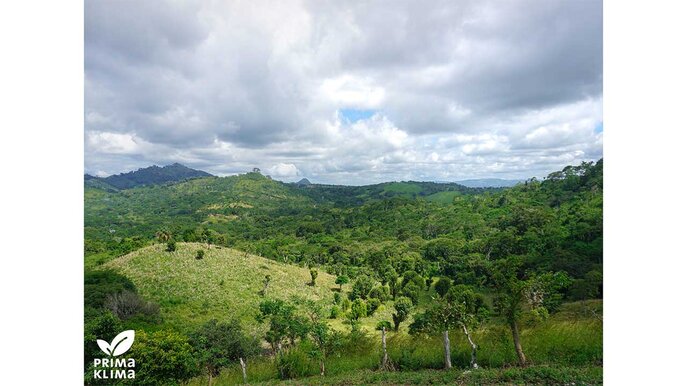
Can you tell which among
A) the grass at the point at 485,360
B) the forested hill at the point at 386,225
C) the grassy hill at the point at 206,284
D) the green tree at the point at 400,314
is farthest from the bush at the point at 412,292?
the grass at the point at 485,360

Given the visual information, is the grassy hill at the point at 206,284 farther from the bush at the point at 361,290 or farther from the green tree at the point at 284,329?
the green tree at the point at 284,329

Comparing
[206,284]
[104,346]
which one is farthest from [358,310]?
[104,346]

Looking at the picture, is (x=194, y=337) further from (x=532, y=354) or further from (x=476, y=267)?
(x=476, y=267)

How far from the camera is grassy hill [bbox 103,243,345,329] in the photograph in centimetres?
1508

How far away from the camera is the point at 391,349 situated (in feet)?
29.4

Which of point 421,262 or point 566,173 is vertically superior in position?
point 566,173

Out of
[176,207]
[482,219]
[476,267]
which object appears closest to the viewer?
[476,267]

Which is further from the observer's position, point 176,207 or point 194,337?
point 176,207

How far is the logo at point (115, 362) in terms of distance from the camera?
6738mm

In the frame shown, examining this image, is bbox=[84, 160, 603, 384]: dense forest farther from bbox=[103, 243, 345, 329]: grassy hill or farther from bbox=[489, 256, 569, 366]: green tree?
bbox=[103, 243, 345, 329]: grassy hill

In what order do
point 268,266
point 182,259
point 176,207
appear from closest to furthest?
1. point 182,259
2. point 268,266
3. point 176,207

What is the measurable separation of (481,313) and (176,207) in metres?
145

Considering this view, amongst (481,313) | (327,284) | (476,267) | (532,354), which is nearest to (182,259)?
(327,284)
